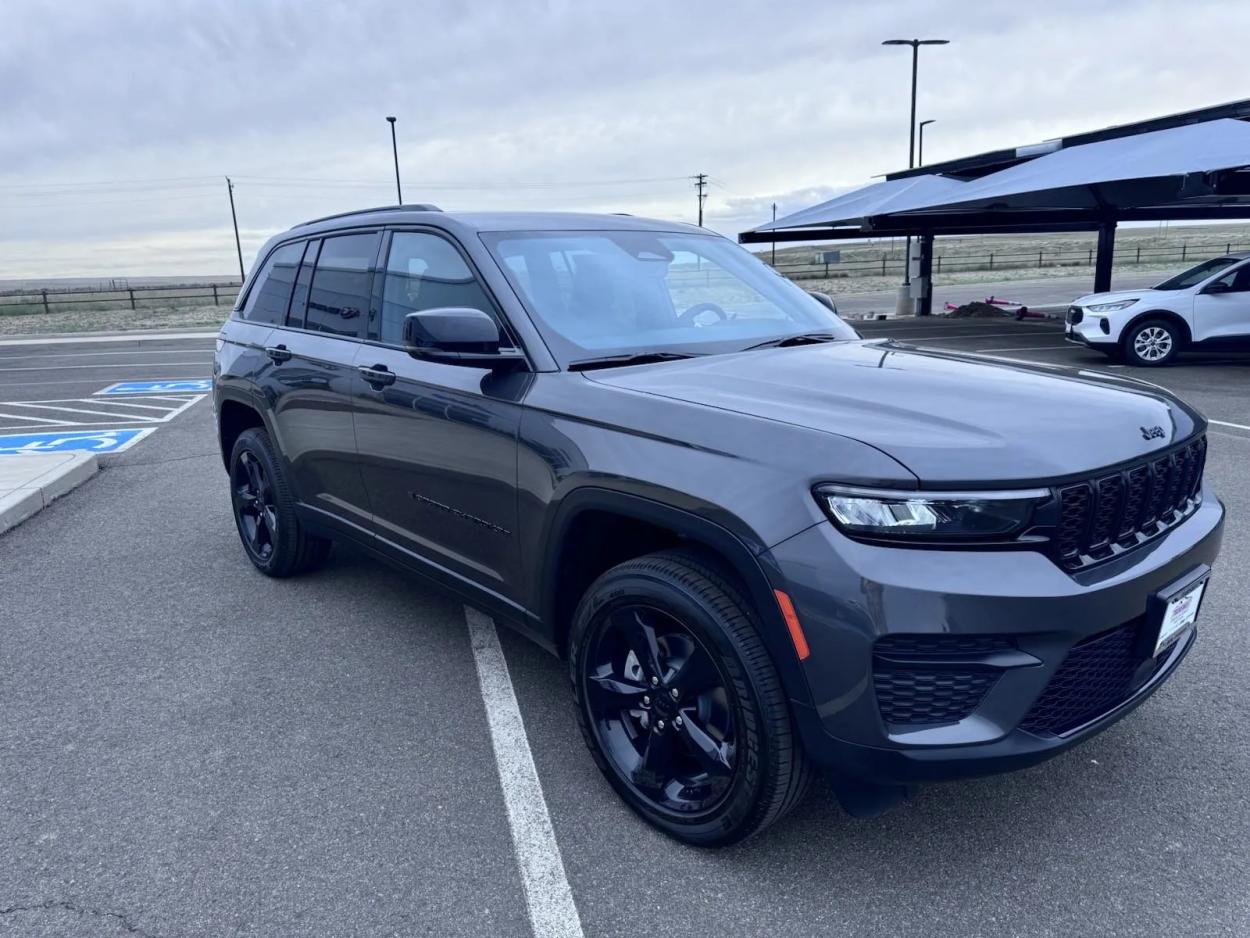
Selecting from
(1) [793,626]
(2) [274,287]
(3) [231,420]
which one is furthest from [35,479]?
(1) [793,626]

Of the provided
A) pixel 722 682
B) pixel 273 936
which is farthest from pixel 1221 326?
pixel 273 936

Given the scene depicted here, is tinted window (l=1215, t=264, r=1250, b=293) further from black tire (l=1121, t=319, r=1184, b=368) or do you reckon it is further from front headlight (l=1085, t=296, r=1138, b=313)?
Answer: front headlight (l=1085, t=296, r=1138, b=313)

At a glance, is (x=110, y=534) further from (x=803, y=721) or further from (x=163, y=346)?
(x=163, y=346)

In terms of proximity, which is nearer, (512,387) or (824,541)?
Result: (824,541)

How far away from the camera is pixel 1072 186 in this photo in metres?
13.8

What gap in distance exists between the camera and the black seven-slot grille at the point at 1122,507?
234 centimetres

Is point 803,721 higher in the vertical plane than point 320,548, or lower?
higher

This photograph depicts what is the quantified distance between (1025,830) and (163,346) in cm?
2331

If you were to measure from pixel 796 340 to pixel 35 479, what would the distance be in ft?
20.5

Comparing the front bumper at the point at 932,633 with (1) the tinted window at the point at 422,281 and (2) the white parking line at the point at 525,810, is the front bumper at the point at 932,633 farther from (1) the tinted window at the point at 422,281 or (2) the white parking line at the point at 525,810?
(1) the tinted window at the point at 422,281

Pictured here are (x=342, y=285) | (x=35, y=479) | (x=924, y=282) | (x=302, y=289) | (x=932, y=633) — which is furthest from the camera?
(x=924, y=282)

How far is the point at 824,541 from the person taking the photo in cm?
227

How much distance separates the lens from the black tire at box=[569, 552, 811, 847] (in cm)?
246

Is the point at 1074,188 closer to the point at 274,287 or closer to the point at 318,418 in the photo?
the point at 274,287
